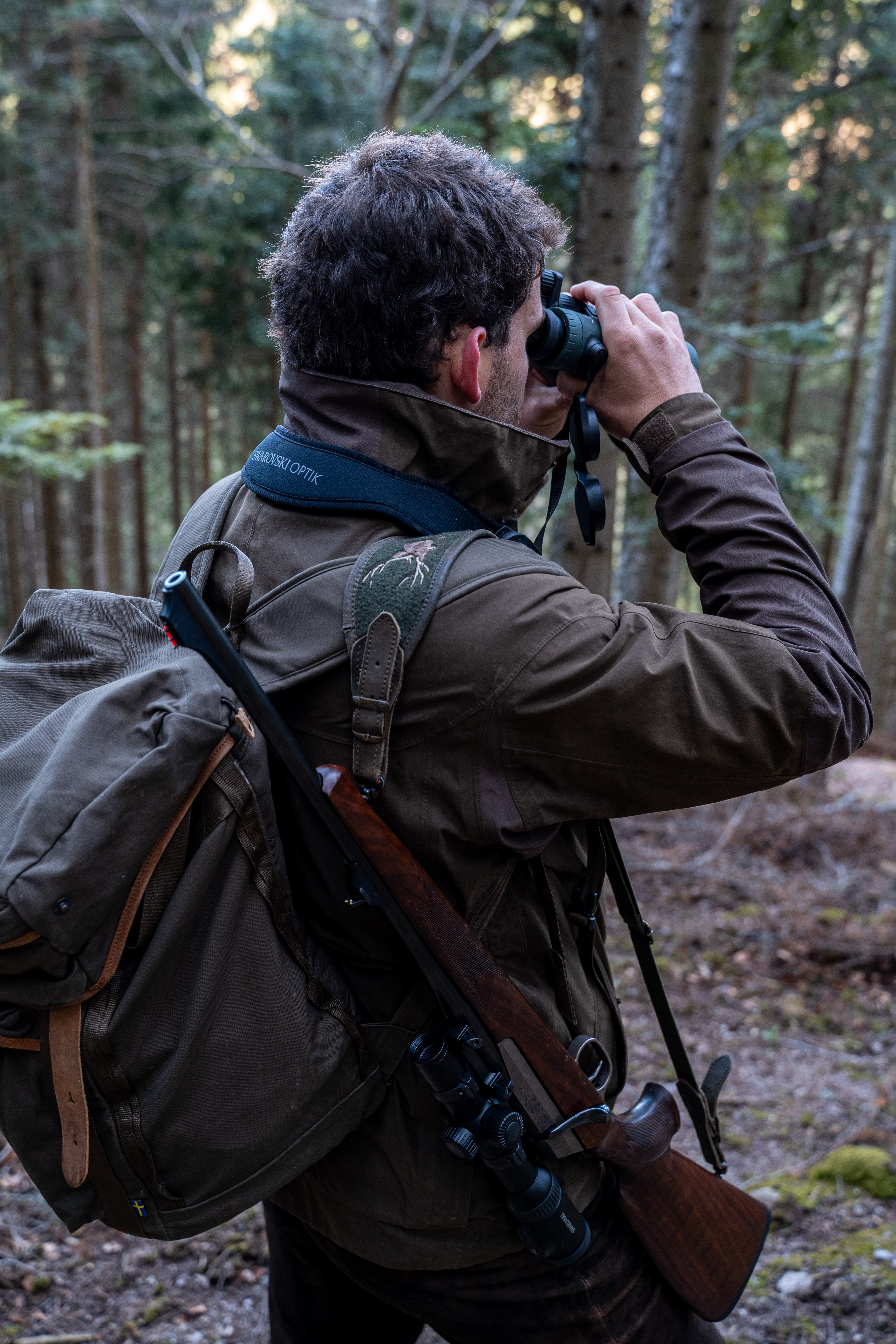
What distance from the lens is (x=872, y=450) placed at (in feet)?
31.6

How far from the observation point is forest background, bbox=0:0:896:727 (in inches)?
192

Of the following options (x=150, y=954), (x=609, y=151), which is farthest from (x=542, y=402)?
(x=609, y=151)

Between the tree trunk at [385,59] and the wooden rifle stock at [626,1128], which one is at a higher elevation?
the tree trunk at [385,59]

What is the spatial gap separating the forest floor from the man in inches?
59.7

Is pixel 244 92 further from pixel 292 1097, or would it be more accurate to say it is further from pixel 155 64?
pixel 292 1097

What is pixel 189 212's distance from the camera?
609 inches

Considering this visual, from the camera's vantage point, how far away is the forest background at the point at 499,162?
192 inches

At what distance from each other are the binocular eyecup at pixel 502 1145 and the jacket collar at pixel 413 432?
91 cm

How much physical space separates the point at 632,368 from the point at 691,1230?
1.56 meters

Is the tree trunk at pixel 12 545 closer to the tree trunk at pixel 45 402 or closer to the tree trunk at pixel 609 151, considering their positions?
the tree trunk at pixel 45 402

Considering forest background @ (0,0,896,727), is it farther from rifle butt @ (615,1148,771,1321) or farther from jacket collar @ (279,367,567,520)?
rifle butt @ (615,1148,771,1321)

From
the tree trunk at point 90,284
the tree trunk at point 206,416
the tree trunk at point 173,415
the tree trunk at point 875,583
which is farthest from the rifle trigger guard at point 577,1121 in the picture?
the tree trunk at point 206,416

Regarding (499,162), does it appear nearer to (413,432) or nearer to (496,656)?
(413,432)

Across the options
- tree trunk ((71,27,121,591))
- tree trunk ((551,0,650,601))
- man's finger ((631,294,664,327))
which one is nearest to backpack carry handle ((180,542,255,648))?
man's finger ((631,294,664,327))
